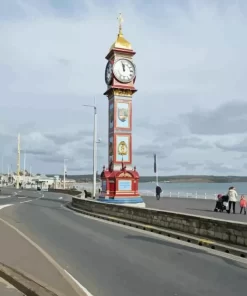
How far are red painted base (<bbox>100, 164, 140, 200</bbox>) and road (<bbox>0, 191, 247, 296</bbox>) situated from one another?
51.3 feet

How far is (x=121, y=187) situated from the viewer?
1266 inches

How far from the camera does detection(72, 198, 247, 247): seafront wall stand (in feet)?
A: 39.8

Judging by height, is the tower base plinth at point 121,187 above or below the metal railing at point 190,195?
above

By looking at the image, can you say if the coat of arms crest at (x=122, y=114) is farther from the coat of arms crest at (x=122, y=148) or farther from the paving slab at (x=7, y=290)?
the paving slab at (x=7, y=290)

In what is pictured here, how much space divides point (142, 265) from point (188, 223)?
5265mm

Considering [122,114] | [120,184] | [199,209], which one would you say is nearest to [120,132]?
[122,114]

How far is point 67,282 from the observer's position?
8039 millimetres

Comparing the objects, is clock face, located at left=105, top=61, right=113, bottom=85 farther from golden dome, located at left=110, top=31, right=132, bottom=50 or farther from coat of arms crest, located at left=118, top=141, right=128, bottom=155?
coat of arms crest, located at left=118, top=141, right=128, bottom=155

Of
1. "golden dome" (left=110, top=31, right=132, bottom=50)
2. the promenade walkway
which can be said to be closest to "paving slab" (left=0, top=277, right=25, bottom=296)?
the promenade walkway

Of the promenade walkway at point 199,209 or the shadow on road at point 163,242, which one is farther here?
the promenade walkway at point 199,209

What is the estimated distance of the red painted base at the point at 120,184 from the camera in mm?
32000

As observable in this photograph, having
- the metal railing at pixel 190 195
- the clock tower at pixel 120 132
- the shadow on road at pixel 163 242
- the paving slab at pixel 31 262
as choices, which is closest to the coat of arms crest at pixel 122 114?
the clock tower at pixel 120 132

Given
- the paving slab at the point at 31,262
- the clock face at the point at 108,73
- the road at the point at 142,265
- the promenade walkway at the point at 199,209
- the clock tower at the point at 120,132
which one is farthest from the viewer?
the clock face at the point at 108,73

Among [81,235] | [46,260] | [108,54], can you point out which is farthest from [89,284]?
[108,54]
